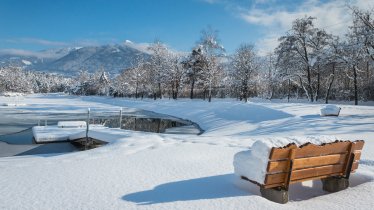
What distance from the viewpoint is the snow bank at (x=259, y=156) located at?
209 inches

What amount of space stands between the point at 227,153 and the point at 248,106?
59.8ft

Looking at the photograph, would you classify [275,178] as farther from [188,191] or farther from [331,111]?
[331,111]

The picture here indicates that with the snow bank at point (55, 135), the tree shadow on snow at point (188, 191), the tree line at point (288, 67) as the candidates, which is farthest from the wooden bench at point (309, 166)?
the tree line at point (288, 67)

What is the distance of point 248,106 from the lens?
89.6 ft

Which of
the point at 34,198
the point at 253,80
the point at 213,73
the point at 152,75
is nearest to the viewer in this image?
the point at 34,198

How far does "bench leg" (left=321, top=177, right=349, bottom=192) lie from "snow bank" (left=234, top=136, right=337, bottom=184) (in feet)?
3.13

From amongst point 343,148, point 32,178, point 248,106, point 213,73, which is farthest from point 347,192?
point 213,73

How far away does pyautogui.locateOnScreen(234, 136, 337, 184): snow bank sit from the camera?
5320 mm

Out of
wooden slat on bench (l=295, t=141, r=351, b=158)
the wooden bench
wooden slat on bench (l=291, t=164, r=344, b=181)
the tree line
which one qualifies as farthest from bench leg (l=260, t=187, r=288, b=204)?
the tree line

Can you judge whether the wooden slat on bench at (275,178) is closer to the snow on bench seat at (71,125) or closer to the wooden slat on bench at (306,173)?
the wooden slat on bench at (306,173)

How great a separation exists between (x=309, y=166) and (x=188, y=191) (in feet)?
7.42

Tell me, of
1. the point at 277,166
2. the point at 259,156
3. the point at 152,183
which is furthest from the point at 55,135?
the point at 277,166

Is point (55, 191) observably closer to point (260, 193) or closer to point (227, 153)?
point (260, 193)

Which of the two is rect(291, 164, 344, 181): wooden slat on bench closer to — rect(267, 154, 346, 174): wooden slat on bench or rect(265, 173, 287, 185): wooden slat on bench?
rect(267, 154, 346, 174): wooden slat on bench
